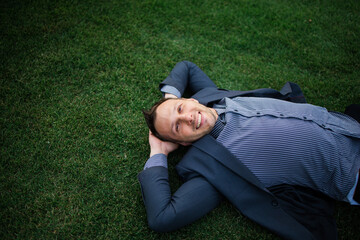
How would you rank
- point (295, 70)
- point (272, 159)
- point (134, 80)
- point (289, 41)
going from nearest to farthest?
point (272, 159), point (134, 80), point (295, 70), point (289, 41)

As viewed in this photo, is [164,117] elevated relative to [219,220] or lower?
elevated

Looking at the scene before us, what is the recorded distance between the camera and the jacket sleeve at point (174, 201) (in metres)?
2.37

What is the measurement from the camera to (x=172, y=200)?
2496 mm

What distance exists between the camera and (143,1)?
4590 mm

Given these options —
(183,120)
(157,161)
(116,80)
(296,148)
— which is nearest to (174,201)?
(157,161)

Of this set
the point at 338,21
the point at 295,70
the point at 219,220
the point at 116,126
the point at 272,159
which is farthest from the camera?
the point at 338,21

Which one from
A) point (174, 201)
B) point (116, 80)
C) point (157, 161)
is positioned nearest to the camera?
point (174, 201)

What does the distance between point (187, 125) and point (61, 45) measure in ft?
9.80

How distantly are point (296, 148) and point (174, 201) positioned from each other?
5.03 feet

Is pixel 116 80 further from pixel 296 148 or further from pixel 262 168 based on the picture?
pixel 296 148

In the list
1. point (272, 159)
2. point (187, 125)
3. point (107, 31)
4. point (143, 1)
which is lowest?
point (272, 159)

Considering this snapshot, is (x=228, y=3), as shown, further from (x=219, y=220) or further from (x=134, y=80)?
(x=219, y=220)

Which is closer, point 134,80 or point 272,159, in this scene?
point 272,159

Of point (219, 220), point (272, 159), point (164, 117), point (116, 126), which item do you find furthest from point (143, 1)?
point (219, 220)
